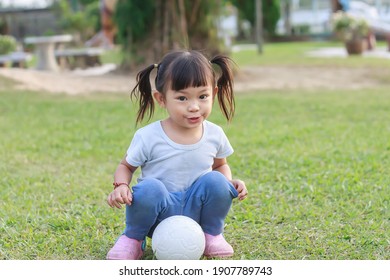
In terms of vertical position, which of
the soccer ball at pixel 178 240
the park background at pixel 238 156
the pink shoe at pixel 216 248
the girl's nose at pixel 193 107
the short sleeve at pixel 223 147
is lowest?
the park background at pixel 238 156

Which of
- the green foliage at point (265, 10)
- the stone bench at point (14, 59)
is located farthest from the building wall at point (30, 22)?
the stone bench at point (14, 59)

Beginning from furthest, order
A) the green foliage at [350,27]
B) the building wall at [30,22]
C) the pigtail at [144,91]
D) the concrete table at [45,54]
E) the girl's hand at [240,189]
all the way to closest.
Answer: the building wall at [30,22] < the green foliage at [350,27] < the concrete table at [45,54] < the pigtail at [144,91] < the girl's hand at [240,189]

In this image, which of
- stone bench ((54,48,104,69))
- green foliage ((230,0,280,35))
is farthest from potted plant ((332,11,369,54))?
green foliage ((230,0,280,35))

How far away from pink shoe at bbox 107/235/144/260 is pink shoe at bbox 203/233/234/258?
0.31m

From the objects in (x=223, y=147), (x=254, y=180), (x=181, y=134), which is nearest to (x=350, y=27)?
(x=254, y=180)

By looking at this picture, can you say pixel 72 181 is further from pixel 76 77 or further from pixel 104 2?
pixel 104 2

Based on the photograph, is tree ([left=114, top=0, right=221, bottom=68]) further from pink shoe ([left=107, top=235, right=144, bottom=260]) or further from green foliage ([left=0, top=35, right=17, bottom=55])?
pink shoe ([left=107, top=235, right=144, bottom=260])

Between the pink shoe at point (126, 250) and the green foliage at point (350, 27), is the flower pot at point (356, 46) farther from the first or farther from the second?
the pink shoe at point (126, 250)

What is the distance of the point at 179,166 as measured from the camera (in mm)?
2943

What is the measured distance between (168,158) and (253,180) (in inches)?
65.0

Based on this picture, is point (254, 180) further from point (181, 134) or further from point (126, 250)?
point (126, 250)

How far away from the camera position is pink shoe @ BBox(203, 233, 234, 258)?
2928 millimetres

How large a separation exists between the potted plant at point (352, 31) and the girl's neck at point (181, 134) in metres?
17.3

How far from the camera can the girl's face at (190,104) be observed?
9.33 ft
